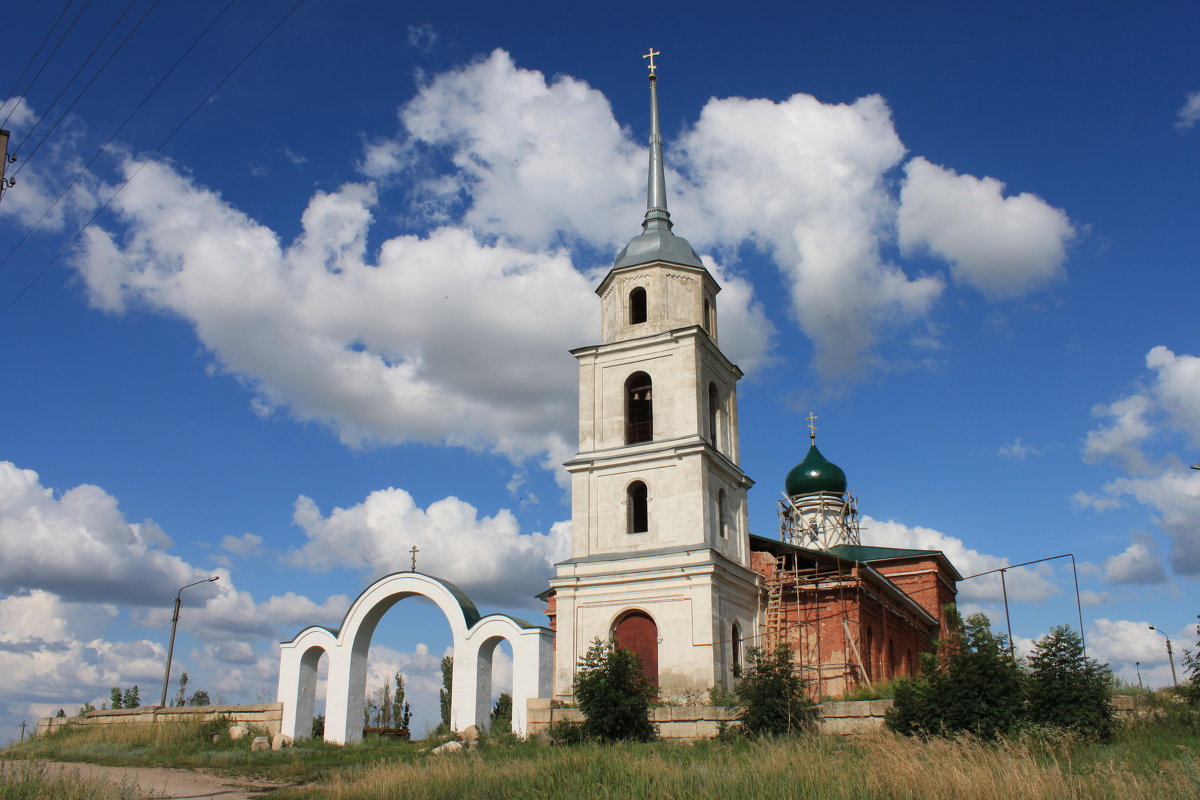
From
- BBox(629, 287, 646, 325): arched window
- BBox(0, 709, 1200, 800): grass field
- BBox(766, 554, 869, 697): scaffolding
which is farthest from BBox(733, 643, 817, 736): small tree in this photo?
BBox(629, 287, 646, 325): arched window

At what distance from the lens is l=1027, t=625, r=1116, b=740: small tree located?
47.5 feet

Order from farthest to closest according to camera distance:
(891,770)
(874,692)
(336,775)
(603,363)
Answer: (603,363) < (874,692) < (336,775) < (891,770)

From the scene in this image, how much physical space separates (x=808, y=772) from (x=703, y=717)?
796 cm

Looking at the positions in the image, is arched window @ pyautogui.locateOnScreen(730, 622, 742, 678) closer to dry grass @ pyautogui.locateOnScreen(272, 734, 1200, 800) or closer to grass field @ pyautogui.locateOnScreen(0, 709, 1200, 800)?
grass field @ pyautogui.locateOnScreen(0, 709, 1200, 800)

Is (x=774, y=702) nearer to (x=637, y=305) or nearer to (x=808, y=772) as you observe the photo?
(x=808, y=772)

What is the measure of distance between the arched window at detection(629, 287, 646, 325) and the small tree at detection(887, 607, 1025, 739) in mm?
12888

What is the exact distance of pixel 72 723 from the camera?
23.8m

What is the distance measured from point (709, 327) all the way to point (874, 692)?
11.3 meters

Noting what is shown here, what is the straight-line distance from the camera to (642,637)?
22516mm

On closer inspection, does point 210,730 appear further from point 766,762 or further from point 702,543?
point 766,762

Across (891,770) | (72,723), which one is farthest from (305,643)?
(891,770)

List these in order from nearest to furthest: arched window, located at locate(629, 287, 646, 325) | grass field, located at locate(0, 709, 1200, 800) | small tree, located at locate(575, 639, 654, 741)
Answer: grass field, located at locate(0, 709, 1200, 800) < small tree, located at locate(575, 639, 654, 741) < arched window, located at locate(629, 287, 646, 325)

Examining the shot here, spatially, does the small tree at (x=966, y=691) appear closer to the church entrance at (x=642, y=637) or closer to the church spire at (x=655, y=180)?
the church entrance at (x=642, y=637)

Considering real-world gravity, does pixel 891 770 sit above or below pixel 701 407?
below
